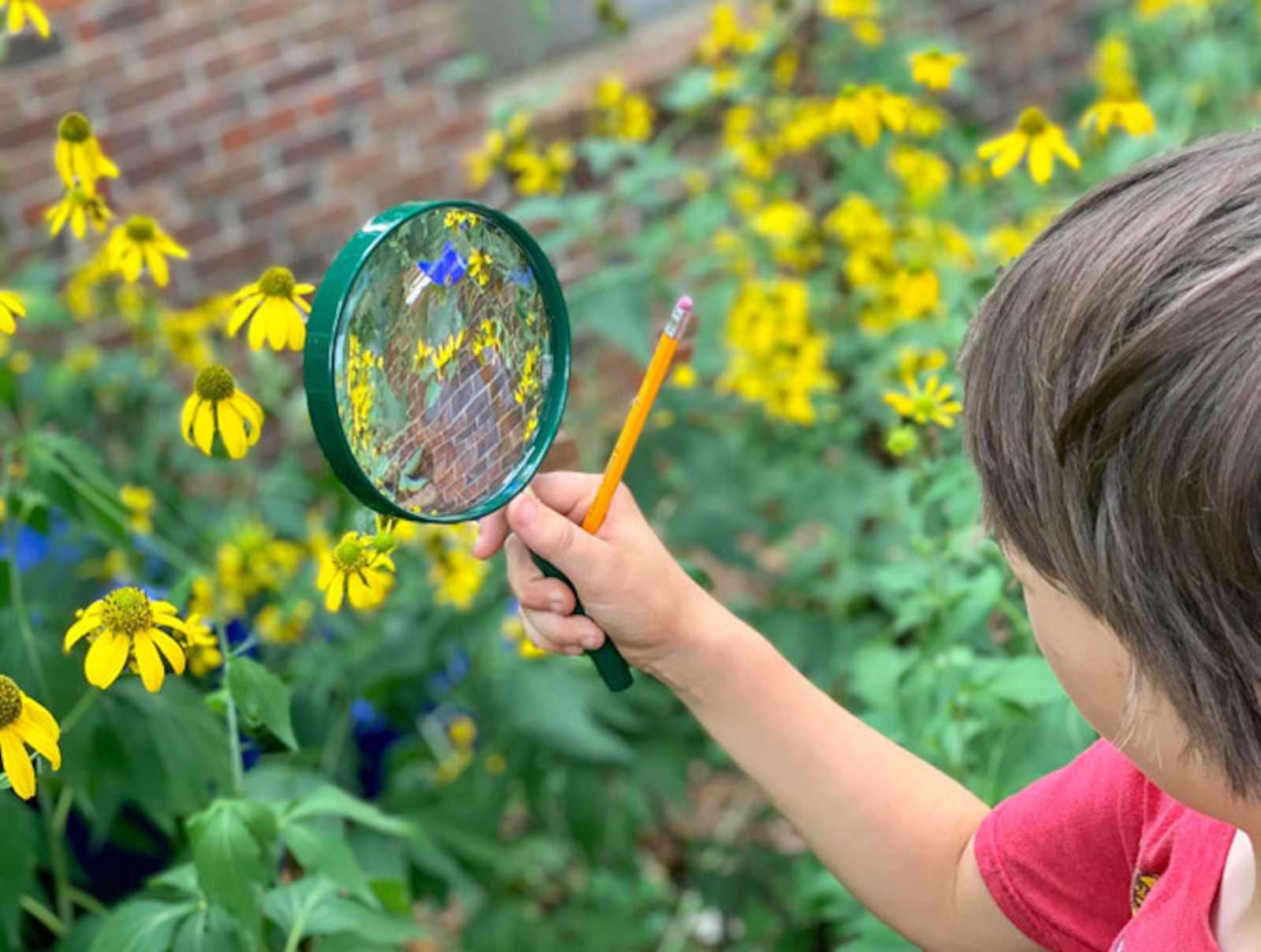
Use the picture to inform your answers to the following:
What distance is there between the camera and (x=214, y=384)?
859mm

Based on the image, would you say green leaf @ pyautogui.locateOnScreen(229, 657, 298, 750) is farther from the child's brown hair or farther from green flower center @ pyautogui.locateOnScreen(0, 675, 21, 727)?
the child's brown hair

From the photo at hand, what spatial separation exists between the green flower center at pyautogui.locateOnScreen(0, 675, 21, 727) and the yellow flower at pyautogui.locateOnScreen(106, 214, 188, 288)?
37cm

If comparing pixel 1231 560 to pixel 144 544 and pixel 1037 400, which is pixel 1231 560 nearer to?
pixel 1037 400

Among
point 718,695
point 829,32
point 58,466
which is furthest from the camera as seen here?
point 829,32

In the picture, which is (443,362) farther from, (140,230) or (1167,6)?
(1167,6)

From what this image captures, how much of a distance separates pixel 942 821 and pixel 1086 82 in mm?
2825

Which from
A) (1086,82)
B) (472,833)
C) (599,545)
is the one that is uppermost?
(599,545)

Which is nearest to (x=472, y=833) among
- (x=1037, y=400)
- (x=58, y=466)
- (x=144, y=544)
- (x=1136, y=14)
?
(x=144, y=544)

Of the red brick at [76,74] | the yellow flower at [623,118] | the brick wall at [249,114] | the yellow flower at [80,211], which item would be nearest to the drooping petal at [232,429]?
the yellow flower at [80,211]

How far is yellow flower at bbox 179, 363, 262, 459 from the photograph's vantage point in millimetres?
859

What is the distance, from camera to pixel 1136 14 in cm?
303

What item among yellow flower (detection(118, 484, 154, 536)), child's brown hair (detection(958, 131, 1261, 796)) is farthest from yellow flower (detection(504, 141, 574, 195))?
child's brown hair (detection(958, 131, 1261, 796))

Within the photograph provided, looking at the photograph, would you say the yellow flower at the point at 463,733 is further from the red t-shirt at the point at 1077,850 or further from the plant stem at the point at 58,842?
the red t-shirt at the point at 1077,850

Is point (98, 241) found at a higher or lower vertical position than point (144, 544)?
higher
